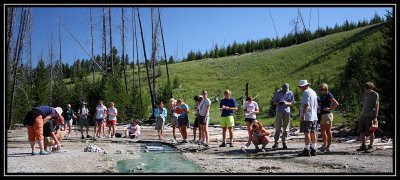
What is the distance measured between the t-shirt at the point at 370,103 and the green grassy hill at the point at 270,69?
1610 inches

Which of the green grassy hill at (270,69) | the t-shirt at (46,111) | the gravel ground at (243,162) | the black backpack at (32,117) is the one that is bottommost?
the gravel ground at (243,162)

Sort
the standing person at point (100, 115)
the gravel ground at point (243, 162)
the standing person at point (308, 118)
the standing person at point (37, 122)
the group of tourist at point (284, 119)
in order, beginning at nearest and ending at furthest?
the gravel ground at point (243, 162) < the standing person at point (308, 118) < the group of tourist at point (284, 119) < the standing person at point (37, 122) < the standing person at point (100, 115)

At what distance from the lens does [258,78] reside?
70000 millimetres

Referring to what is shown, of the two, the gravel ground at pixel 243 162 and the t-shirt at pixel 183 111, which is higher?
the t-shirt at pixel 183 111

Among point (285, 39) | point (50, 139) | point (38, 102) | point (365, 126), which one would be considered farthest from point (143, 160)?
point (285, 39)

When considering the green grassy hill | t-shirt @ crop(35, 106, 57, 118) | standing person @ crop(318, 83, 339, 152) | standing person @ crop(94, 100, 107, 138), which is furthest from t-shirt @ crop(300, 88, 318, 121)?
the green grassy hill

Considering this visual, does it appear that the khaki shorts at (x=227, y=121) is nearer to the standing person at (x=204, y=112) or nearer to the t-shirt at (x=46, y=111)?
the standing person at (x=204, y=112)

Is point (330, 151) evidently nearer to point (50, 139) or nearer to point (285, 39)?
point (50, 139)

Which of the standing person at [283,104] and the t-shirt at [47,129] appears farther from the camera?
the standing person at [283,104]

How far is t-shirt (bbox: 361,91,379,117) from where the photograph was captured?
1011 centimetres

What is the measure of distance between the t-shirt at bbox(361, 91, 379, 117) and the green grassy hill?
40892 millimetres

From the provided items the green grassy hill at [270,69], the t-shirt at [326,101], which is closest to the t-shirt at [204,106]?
the t-shirt at [326,101]

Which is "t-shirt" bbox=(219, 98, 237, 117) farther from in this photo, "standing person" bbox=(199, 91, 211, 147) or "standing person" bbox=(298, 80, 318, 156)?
"standing person" bbox=(298, 80, 318, 156)

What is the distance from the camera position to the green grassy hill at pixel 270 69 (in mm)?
62441
